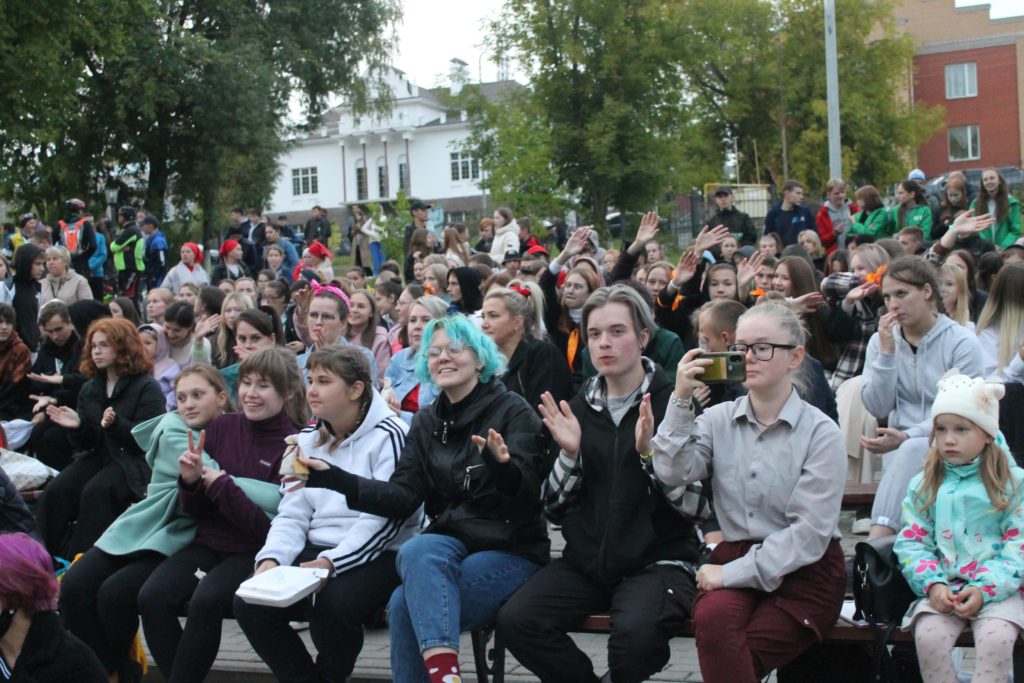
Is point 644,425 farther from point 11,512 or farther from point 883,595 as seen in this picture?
point 11,512

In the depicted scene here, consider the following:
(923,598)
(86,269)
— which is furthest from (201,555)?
(86,269)

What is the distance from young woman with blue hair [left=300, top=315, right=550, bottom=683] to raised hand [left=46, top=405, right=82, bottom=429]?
2.28 m

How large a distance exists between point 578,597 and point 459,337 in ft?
4.26

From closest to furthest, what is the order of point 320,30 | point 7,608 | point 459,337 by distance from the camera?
point 7,608, point 459,337, point 320,30

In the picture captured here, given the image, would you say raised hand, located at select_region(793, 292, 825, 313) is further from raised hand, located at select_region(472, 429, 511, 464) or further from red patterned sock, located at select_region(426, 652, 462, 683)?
red patterned sock, located at select_region(426, 652, 462, 683)

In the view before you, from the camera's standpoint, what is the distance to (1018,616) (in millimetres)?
4004

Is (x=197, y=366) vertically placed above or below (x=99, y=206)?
below

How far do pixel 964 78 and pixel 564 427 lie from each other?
59.1 meters

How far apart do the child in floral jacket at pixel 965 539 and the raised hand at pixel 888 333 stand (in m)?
0.93

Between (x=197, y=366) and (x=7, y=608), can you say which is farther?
(x=197, y=366)

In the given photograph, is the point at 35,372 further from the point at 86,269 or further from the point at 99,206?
the point at 99,206

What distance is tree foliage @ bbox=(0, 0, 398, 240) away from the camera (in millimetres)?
28281

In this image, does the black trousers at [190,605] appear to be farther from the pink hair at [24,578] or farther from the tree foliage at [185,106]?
the tree foliage at [185,106]

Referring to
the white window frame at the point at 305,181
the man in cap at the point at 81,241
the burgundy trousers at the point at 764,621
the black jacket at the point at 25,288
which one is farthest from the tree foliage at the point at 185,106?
the white window frame at the point at 305,181
